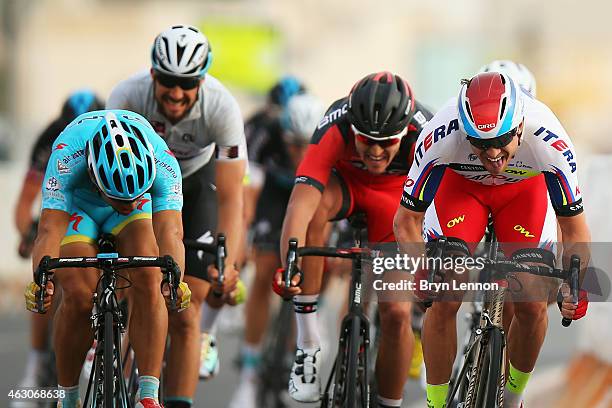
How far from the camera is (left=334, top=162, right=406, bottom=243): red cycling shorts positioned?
329 inches

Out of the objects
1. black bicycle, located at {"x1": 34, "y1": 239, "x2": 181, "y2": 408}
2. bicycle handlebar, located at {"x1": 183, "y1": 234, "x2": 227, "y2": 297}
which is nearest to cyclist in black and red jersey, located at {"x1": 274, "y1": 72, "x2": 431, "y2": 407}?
bicycle handlebar, located at {"x1": 183, "y1": 234, "x2": 227, "y2": 297}

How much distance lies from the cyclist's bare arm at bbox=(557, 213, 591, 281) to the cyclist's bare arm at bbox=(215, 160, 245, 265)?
7.46 feet

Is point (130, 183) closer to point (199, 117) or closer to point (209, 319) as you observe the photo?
point (199, 117)

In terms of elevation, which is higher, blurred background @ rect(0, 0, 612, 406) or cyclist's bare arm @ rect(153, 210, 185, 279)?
blurred background @ rect(0, 0, 612, 406)

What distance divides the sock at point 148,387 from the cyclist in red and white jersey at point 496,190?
1442 mm

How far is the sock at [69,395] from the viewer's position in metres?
7.20

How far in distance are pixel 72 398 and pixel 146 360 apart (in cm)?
49

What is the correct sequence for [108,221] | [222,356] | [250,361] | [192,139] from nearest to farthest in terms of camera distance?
[108,221] → [192,139] → [250,361] → [222,356]

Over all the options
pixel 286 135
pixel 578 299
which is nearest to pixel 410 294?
pixel 578 299

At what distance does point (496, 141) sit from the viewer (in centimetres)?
653

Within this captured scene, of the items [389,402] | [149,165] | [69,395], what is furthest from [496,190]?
[69,395]

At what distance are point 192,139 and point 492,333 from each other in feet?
8.53

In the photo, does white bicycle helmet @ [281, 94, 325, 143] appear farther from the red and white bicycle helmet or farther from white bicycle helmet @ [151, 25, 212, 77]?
the red and white bicycle helmet

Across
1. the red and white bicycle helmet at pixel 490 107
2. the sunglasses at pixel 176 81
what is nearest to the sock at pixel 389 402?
the red and white bicycle helmet at pixel 490 107
